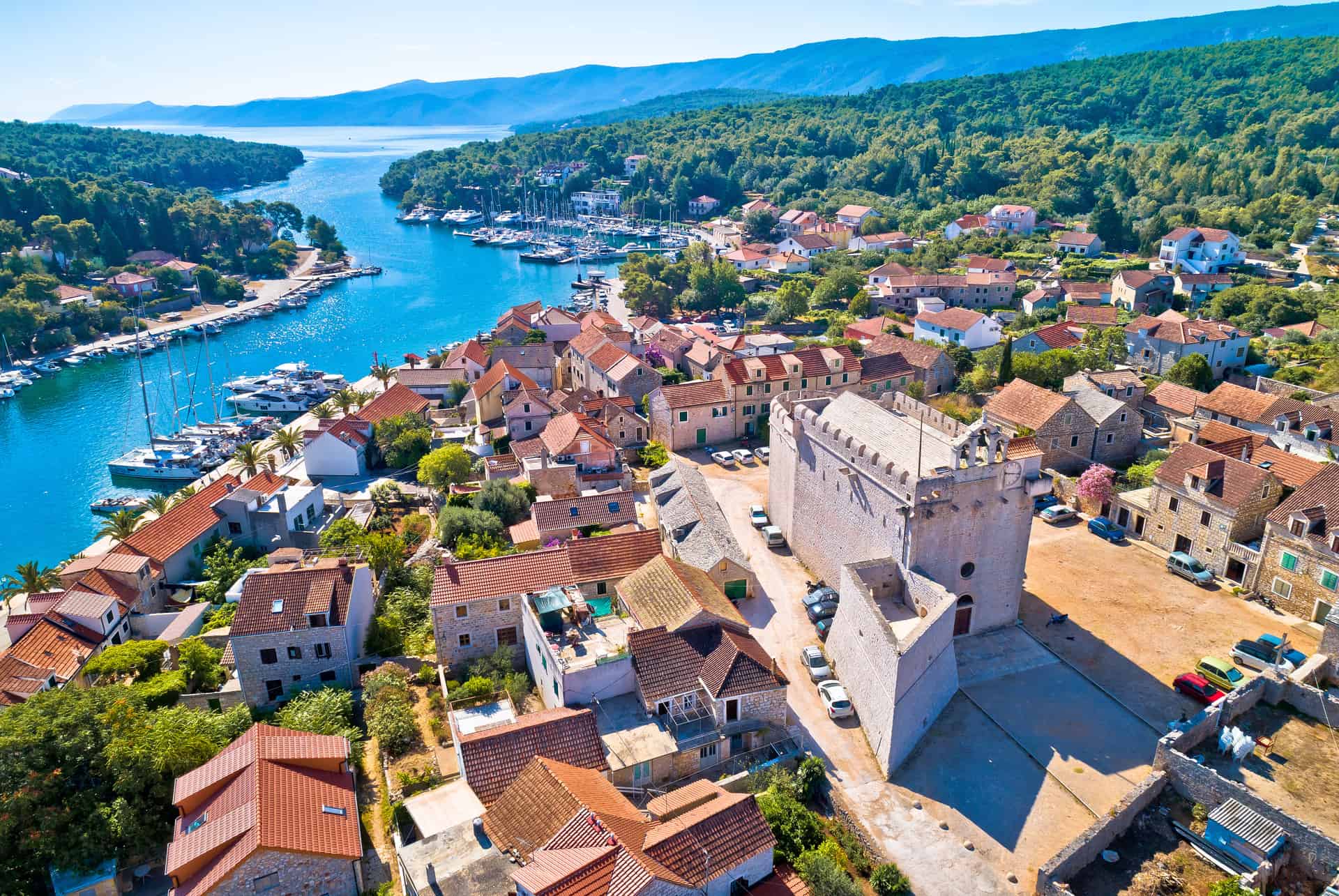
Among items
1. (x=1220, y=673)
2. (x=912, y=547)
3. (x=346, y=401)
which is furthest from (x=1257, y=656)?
(x=346, y=401)

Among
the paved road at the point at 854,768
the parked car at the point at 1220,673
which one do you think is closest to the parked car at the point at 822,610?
the paved road at the point at 854,768

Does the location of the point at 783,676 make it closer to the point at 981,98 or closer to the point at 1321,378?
the point at 1321,378

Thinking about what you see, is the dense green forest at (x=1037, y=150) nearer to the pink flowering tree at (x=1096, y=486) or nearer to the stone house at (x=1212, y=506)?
the pink flowering tree at (x=1096, y=486)

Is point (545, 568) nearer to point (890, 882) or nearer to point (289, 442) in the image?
point (890, 882)

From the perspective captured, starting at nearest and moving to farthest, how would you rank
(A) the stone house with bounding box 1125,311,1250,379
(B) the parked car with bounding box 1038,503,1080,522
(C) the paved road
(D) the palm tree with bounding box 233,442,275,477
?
(C) the paved road, (B) the parked car with bounding box 1038,503,1080,522, (D) the palm tree with bounding box 233,442,275,477, (A) the stone house with bounding box 1125,311,1250,379

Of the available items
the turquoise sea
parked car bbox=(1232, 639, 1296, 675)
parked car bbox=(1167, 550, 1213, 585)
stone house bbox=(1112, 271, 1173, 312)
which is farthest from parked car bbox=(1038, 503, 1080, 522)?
the turquoise sea

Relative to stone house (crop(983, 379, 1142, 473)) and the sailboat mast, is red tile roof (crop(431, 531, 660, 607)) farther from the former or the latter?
the sailboat mast
